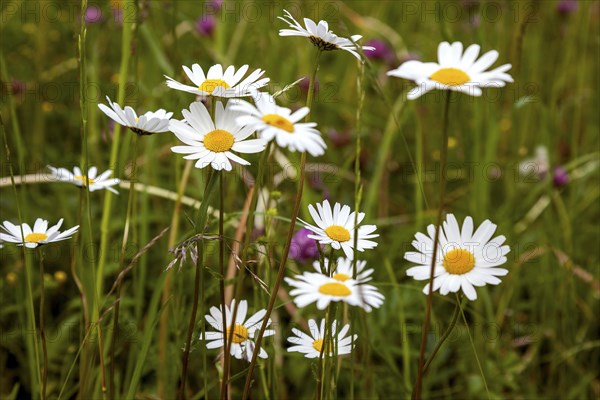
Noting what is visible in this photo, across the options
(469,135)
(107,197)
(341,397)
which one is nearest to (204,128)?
(107,197)

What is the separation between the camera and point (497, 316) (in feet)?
4.31

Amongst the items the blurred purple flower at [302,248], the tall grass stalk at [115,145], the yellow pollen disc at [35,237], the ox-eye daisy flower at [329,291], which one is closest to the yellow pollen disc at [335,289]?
the ox-eye daisy flower at [329,291]

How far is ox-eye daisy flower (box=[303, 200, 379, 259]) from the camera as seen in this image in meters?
0.65

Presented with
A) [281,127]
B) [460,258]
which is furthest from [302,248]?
[281,127]

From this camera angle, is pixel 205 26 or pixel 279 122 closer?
pixel 279 122

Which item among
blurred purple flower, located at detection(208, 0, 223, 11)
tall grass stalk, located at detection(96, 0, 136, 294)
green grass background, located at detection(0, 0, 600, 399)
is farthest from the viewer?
blurred purple flower, located at detection(208, 0, 223, 11)

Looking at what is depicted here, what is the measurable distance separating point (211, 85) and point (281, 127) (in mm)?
141

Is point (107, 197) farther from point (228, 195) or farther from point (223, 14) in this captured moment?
point (223, 14)

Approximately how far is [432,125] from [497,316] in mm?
895

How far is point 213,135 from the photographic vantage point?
2.09 ft

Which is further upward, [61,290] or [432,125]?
[432,125]

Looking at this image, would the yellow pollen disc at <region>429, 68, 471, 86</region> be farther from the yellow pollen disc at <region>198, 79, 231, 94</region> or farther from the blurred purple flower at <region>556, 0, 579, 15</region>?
the blurred purple flower at <region>556, 0, 579, 15</region>

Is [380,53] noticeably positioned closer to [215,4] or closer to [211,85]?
[215,4]

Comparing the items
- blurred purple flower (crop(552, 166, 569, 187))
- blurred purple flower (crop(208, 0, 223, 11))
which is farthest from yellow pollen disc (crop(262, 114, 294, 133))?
blurred purple flower (crop(208, 0, 223, 11))
